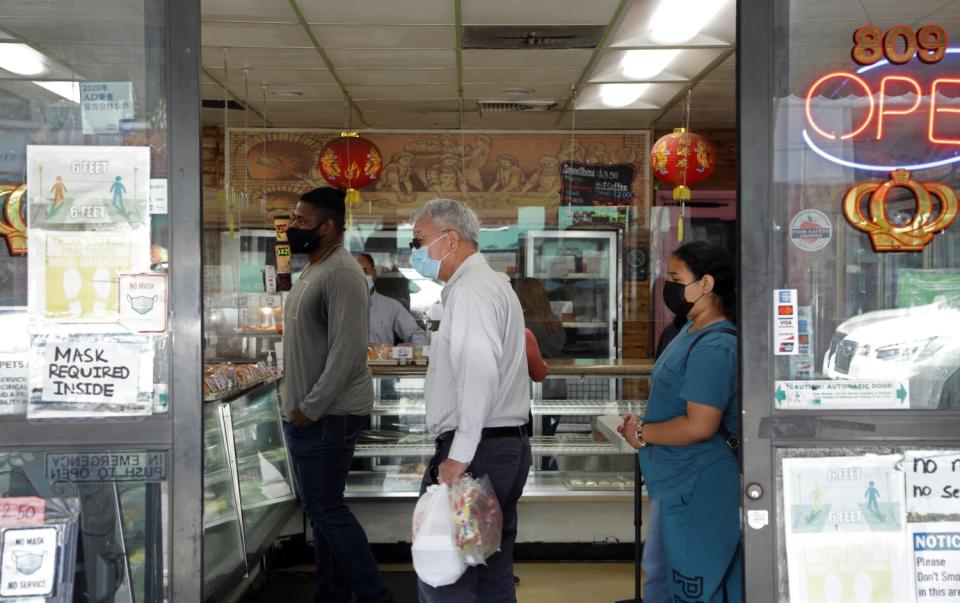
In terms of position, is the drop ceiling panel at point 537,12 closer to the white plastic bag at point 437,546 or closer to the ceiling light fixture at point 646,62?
the ceiling light fixture at point 646,62

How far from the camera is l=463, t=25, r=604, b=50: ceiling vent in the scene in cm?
648

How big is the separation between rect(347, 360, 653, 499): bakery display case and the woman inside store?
7.33 feet

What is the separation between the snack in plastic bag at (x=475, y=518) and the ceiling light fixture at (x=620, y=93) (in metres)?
5.65

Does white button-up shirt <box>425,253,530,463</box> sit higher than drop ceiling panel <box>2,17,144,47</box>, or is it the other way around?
drop ceiling panel <box>2,17,144,47</box>

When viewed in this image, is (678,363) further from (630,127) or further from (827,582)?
(630,127)

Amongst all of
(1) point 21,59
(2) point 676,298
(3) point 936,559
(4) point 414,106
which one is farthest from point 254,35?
(3) point 936,559

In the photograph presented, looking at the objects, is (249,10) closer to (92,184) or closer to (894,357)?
(92,184)

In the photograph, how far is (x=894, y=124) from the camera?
2422 mm

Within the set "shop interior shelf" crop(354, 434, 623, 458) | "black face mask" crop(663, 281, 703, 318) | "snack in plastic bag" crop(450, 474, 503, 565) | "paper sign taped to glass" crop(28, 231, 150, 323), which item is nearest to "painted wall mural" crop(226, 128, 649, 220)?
"shop interior shelf" crop(354, 434, 623, 458)

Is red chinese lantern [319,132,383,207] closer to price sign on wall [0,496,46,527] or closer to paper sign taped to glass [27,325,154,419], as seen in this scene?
paper sign taped to glass [27,325,154,419]

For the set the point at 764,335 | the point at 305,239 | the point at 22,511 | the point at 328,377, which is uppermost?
the point at 305,239

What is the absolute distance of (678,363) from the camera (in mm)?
3377

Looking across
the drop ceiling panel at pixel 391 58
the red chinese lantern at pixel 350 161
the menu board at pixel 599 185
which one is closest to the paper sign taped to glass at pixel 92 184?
the drop ceiling panel at pixel 391 58

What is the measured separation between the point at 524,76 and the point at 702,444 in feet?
17.1
